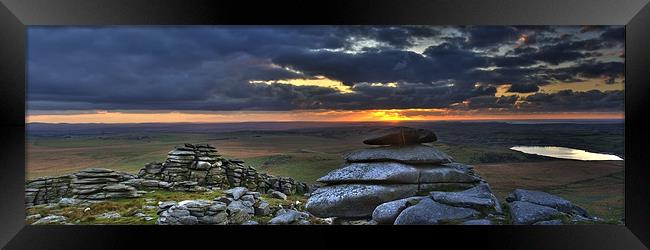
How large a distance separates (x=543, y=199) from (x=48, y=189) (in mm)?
7789

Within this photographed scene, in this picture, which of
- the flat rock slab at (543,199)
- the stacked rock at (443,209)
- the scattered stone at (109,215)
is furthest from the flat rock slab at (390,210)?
the scattered stone at (109,215)

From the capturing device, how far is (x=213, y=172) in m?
7.41

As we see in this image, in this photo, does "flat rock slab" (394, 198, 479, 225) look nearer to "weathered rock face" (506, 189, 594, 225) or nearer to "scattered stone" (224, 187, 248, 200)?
"weathered rock face" (506, 189, 594, 225)

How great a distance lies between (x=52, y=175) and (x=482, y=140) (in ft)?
23.3

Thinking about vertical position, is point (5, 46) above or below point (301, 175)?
above

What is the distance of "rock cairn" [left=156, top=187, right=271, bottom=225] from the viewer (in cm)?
597

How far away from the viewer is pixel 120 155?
6.58m

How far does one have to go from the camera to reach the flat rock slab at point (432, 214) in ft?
18.1

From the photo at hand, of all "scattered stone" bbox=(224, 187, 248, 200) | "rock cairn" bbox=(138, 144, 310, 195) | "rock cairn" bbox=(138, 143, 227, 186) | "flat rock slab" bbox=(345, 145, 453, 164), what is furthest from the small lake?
"rock cairn" bbox=(138, 143, 227, 186)

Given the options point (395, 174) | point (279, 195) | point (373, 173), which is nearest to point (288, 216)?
point (279, 195)

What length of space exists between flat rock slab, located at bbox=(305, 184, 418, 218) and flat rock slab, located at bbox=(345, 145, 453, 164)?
51cm

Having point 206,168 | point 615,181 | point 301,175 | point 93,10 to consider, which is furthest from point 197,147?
point 615,181

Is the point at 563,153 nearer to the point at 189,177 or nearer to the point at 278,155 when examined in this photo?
the point at 278,155

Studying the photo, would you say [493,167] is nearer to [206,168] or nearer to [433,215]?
[433,215]
